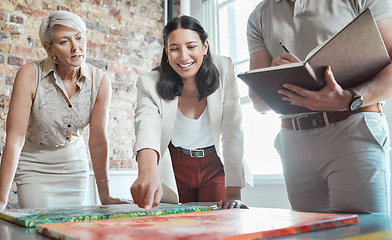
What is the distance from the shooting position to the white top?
1642mm

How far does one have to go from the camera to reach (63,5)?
12.1ft

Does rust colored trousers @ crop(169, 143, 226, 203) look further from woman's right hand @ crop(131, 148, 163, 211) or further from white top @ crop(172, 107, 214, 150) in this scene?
woman's right hand @ crop(131, 148, 163, 211)

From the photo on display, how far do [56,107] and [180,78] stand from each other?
65 centimetres

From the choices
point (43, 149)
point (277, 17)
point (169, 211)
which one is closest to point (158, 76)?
point (277, 17)

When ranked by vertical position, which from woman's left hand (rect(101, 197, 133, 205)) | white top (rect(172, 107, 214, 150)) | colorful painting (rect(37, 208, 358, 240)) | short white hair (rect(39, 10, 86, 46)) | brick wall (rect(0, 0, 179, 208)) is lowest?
woman's left hand (rect(101, 197, 133, 205))

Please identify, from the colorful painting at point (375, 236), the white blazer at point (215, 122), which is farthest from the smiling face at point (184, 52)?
the colorful painting at point (375, 236)

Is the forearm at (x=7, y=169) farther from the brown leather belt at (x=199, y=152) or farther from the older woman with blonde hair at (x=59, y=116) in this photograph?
the brown leather belt at (x=199, y=152)

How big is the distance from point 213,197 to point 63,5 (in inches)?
113

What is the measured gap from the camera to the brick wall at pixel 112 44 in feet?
11.0

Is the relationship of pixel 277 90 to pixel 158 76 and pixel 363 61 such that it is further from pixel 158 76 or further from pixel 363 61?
pixel 158 76

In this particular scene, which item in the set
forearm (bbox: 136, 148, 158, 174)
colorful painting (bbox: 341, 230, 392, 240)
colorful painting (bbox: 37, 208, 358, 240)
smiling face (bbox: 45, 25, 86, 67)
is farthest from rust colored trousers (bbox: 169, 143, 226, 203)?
colorful painting (bbox: 341, 230, 392, 240)

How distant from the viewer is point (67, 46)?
5.97 ft

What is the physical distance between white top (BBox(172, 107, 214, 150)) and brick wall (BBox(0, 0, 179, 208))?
2.18 metres

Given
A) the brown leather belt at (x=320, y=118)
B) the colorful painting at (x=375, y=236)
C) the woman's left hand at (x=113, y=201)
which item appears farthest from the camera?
the woman's left hand at (x=113, y=201)
